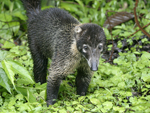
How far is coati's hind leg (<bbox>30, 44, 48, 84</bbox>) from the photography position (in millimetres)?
5082

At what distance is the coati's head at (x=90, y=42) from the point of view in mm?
3965

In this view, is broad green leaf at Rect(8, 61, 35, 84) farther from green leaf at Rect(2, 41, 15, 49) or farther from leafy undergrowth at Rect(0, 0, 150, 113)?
green leaf at Rect(2, 41, 15, 49)

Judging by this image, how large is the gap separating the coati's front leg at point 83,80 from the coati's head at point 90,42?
70 cm

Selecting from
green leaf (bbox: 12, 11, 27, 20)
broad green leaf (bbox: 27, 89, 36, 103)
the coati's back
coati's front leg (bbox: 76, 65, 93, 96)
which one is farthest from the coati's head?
green leaf (bbox: 12, 11, 27, 20)

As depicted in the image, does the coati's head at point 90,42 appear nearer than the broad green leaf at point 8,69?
No

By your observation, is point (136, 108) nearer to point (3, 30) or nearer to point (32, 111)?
point (32, 111)

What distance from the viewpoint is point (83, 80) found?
4.75 meters

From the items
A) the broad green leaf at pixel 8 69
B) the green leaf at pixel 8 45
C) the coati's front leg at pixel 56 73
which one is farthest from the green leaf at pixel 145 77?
the green leaf at pixel 8 45

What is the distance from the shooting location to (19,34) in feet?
24.0

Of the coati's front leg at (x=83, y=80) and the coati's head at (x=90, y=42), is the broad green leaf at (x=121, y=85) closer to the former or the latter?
the coati's front leg at (x=83, y=80)

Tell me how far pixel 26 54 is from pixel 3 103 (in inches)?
102

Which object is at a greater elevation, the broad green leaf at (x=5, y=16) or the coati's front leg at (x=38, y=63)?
the broad green leaf at (x=5, y=16)

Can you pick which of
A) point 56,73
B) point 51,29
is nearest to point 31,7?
point 51,29

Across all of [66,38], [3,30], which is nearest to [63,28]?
[66,38]
